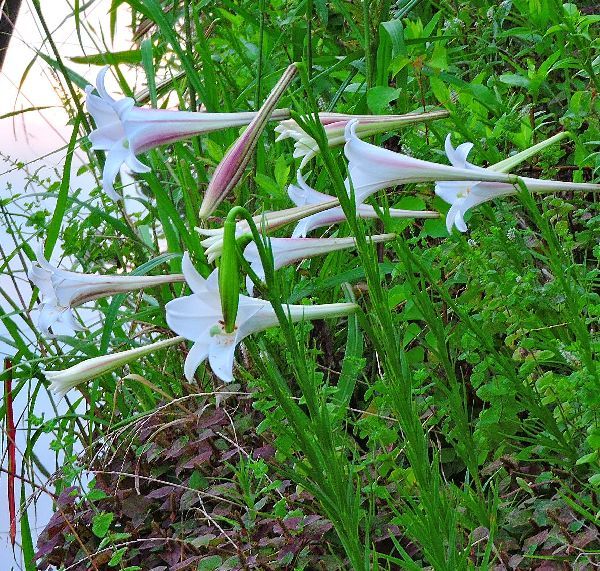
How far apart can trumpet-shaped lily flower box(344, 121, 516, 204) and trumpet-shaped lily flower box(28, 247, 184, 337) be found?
0.64ft

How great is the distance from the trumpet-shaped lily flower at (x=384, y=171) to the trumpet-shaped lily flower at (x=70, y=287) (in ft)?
0.64

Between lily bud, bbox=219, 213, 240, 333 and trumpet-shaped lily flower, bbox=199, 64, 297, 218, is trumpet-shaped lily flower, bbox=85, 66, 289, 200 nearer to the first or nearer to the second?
trumpet-shaped lily flower, bbox=199, 64, 297, 218

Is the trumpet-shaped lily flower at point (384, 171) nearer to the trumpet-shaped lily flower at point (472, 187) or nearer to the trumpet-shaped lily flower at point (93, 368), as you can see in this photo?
the trumpet-shaped lily flower at point (472, 187)

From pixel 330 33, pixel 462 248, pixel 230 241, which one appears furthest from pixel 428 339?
pixel 330 33

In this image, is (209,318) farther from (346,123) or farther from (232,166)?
(346,123)

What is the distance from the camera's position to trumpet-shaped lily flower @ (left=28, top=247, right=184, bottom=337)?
959 millimetres

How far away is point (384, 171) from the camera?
808 millimetres

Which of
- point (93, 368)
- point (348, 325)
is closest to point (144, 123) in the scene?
point (93, 368)

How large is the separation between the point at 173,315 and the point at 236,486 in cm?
58

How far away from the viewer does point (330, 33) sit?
6.72 feet

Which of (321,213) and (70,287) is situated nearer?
(321,213)

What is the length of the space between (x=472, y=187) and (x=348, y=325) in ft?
1.74

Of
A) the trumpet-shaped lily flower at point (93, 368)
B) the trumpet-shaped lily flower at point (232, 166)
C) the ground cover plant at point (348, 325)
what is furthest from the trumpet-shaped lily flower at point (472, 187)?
the trumpet-shaped lily flower at point (93, 368)

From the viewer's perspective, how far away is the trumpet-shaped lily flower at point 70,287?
96 cm
